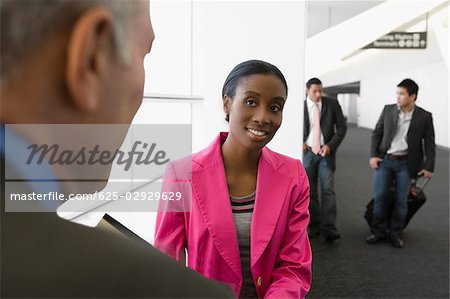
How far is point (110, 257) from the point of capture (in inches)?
7.8

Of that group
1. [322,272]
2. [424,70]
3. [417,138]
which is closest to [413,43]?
[424,70]

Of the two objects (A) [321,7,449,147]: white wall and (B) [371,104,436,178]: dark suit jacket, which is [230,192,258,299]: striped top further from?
(A) [321,7,449,147]: white wall

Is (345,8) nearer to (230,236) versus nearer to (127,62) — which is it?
(230,236)

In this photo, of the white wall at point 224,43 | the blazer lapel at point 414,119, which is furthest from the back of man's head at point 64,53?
the blazer lapel at point 414,119

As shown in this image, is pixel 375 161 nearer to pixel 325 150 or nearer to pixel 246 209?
pixel 325 150

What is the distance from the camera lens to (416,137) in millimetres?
3471

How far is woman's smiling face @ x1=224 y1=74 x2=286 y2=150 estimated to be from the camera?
0.92m

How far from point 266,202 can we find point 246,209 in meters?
0.05

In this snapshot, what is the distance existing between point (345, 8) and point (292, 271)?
7233 mm

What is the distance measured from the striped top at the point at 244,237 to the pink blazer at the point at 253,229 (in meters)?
0.02

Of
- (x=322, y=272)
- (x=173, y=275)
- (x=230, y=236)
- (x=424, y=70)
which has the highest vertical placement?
(x=424, y=70)

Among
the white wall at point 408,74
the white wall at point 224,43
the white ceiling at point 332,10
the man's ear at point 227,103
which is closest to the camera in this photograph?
the man's ear at point 227,103

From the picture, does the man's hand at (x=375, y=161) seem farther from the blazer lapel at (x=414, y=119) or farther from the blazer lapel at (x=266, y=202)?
the blazer lapel at (x=266, y=202)

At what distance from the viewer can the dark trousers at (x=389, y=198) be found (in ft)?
11.8
